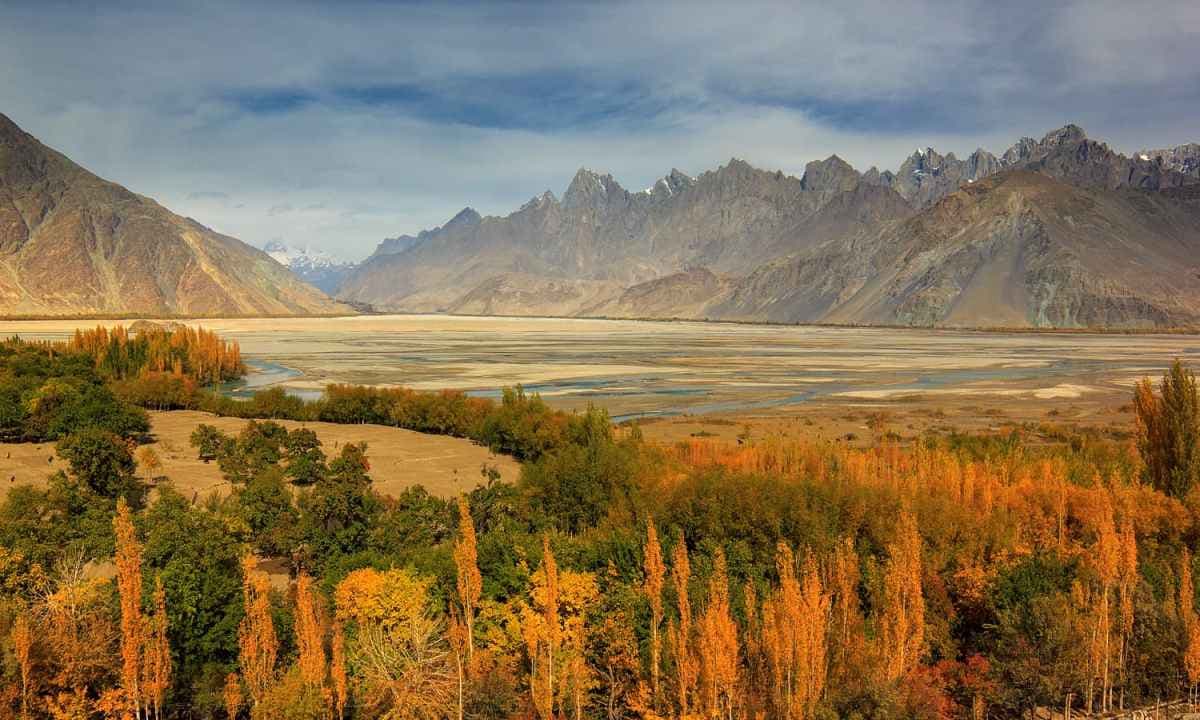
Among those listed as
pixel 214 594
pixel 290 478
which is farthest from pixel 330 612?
pixel 290 478

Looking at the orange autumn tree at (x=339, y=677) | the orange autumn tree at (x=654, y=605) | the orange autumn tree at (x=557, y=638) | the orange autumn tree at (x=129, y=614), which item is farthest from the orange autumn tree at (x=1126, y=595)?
the orange autumn tree at (x=129, y=614)

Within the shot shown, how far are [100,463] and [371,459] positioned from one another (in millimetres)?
13241

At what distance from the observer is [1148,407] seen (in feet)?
98.1

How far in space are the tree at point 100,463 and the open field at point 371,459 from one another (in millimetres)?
2542

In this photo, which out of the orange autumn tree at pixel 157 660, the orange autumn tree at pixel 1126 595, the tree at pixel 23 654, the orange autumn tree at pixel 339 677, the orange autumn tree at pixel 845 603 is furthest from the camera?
the orange autumn tree at pixel 1126 595

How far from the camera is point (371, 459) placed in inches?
1764

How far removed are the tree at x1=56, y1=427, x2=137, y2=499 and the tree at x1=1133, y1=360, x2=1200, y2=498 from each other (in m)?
39.7

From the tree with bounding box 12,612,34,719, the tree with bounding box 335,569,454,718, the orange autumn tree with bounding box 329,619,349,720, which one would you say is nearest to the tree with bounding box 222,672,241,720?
the orange autumn tree with bounding box 329,619,349,720

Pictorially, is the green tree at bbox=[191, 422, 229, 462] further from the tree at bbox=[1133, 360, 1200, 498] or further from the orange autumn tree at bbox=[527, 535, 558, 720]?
the tree at bbox=[1133, 360, 1200, 498]

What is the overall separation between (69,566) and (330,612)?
779 cm

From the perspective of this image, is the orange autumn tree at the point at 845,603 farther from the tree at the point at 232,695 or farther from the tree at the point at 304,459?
the tree at the point at 304,459

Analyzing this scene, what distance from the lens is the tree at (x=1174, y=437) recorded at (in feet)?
92.4

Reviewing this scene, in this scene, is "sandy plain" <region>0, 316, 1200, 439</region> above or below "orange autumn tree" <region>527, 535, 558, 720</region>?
above

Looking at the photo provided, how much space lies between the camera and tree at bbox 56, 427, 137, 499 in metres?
34.2
